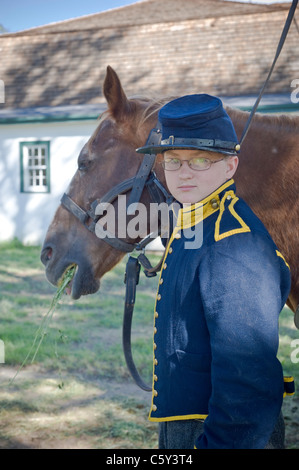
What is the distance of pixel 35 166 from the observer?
45.9ft

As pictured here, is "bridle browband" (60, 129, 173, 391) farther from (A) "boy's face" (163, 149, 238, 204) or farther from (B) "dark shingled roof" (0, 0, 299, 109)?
(B) "dark shingled roof" (0, 0, 299, 109)

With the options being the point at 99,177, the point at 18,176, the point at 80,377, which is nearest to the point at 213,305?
the point at 99,177

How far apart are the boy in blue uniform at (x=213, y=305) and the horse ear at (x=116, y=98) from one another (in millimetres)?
899

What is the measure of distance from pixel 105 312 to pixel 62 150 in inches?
286

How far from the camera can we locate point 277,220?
91.9 inches

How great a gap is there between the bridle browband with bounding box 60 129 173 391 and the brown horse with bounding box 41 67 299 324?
4cm

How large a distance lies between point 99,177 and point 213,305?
1.43 metres

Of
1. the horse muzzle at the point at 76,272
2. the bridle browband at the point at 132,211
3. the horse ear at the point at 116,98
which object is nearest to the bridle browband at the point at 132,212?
the bridle browband at the point at 132,211

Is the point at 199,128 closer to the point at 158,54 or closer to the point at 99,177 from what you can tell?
the point at 99,177

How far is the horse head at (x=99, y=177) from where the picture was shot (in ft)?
8.55

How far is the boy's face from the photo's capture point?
158cm

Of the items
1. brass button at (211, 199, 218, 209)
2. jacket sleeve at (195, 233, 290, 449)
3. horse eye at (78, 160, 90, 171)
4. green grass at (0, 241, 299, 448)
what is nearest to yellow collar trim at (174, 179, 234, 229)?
brass button at (211, 199, 218, 209)

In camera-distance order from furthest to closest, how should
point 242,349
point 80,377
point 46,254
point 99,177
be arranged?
1. point 80,377
2. point 46,254
3. point 99,177
4. point 242,349
